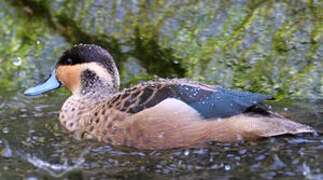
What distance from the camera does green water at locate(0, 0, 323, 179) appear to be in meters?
4.89

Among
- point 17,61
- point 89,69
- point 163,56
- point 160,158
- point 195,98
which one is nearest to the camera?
point 160,158

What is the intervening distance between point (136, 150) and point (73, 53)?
1396 millimetres

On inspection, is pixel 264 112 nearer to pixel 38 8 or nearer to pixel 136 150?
pixel 136 150

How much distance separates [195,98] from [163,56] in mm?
2304

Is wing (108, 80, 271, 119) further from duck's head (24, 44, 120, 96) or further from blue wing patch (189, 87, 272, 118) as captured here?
duck's head (24, 44, 120, 96)

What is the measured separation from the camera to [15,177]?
14.5ft

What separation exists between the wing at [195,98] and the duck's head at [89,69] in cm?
57

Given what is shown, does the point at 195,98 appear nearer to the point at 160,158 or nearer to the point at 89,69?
the point at 160,158

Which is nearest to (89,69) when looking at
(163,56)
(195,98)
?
(195,98)

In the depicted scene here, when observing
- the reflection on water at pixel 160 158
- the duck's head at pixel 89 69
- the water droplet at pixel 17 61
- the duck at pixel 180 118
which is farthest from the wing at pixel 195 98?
the water droplet at pixel 17 61

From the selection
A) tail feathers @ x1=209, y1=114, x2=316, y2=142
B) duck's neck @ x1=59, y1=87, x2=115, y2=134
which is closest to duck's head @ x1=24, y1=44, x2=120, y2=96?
duck's neck @ x1=59, y1=87, x2=115, y2=134

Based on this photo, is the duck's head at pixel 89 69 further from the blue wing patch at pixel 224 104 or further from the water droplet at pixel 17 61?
the water droplet at pixel 17 61

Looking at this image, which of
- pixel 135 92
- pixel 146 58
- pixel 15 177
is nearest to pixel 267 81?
pixel 146 58

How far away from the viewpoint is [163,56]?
7.21 meters
